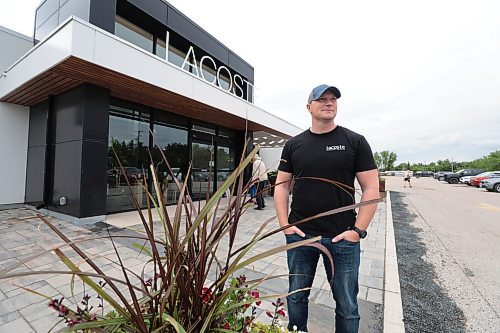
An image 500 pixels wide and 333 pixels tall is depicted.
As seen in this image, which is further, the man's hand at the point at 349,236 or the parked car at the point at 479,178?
the parked car at the point at 479,178

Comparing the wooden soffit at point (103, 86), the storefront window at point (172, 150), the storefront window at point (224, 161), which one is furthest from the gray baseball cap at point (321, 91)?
the storefront window at point (224, 161)

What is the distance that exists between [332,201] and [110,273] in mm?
2766

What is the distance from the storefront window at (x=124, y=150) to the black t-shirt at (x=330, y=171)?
5207mm

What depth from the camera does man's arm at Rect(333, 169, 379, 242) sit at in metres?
1.49

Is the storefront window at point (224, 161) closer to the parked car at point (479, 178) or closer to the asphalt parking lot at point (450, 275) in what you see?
the asphalt parking lot at point (450, 275)

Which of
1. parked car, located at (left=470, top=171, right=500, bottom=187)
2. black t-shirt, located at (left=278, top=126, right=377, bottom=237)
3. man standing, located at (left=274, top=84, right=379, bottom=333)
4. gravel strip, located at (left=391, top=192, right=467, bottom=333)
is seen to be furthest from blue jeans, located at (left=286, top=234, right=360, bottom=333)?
parked car, located at (left=470, top=171, right=500, bottom=187)

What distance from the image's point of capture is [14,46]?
274 inches

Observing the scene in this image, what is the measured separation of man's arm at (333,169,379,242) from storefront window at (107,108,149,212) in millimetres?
5495

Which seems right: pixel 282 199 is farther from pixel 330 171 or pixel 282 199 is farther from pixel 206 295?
pixel 206 295

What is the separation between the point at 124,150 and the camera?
6.21 metres

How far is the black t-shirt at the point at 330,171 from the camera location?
5.13 feet

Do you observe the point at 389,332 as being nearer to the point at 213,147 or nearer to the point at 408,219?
the point at 408,219

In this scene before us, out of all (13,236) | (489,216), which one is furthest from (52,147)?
(489,216)

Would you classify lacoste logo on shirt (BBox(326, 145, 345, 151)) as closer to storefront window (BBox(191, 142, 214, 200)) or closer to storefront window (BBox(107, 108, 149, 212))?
storefront window (BBox(107, 108, 149, 212))
